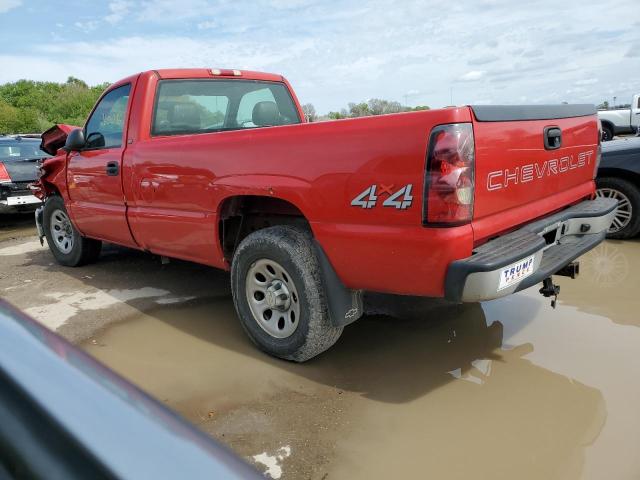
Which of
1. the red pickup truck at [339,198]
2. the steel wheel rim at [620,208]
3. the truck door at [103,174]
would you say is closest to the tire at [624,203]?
the steel wheel rim at [620,208]

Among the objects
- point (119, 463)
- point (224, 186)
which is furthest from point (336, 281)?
point (119, 463)

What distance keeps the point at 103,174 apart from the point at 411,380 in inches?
126

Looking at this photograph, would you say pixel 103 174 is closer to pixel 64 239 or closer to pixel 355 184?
pixel 64 239

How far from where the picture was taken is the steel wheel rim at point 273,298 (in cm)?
309

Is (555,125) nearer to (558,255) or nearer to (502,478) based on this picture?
(558,255)

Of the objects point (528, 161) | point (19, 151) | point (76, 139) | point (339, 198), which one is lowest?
point (339, 198)

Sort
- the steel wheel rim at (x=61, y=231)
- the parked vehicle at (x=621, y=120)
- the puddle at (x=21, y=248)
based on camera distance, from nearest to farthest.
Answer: the steel wheel rim at (x=61, y=231), the puddle at (x=21, y=248), the parked vehicle at (x=621, y=120)

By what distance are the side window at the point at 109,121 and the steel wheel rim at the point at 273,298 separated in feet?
6.35

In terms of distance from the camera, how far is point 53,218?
19.0ft

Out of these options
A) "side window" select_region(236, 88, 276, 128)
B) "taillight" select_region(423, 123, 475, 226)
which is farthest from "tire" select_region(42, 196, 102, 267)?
"taillight" select_region(423, 123, 475, 226)

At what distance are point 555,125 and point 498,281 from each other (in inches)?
47.7

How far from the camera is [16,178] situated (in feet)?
27.0

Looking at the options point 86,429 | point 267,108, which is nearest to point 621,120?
point 267,108

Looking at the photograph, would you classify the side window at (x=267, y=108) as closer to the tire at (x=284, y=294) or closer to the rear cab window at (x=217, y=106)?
the rear cab window at (x=217, y=106)
